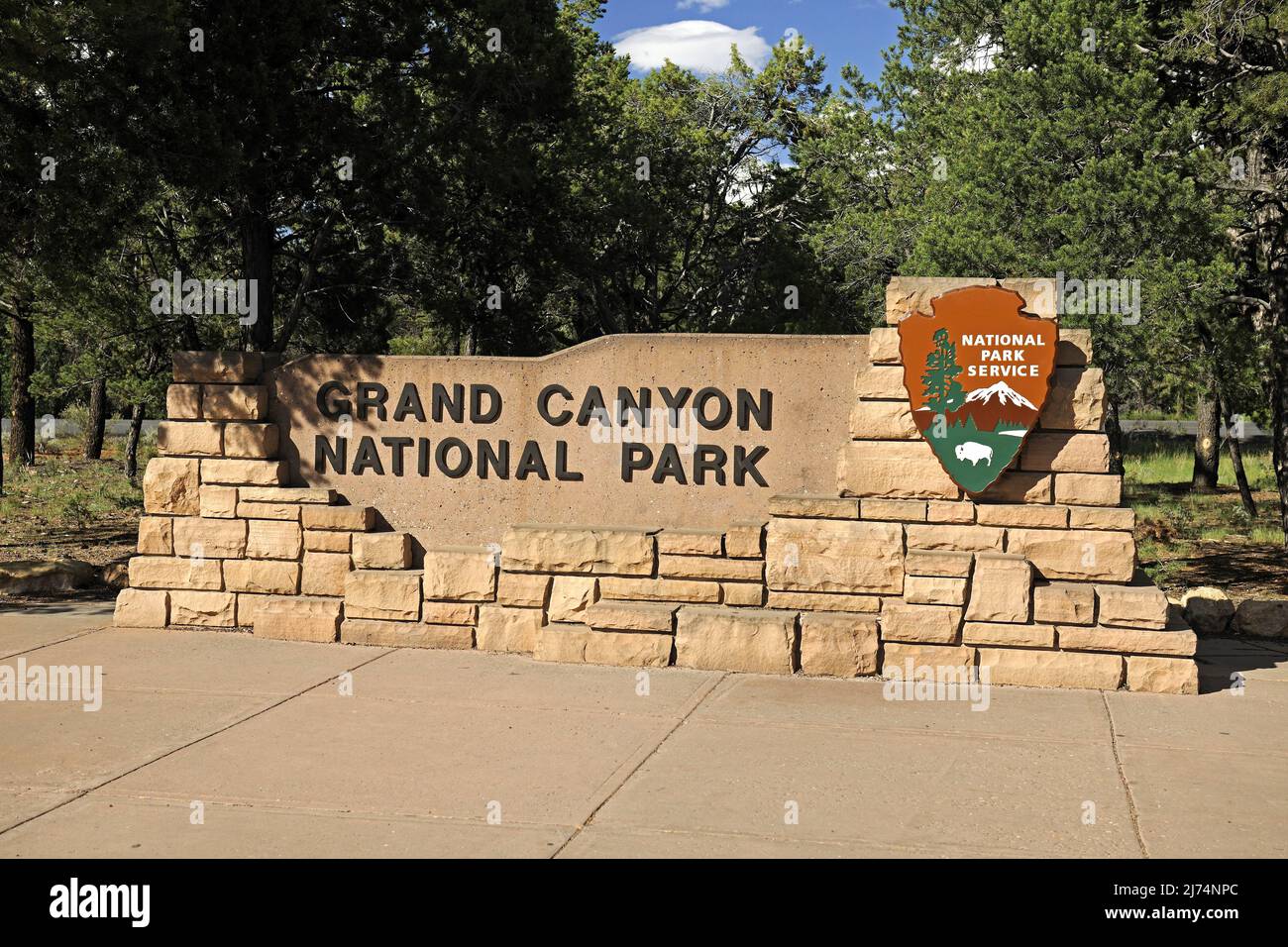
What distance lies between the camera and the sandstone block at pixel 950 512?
8156 mm

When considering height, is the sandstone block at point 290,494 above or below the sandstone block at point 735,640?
above

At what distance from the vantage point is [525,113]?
15.9m

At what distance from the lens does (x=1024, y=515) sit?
8.10 m

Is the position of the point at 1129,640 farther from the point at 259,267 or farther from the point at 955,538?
the point at 259,267

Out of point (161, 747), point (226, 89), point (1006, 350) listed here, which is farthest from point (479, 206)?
point (161, 747)

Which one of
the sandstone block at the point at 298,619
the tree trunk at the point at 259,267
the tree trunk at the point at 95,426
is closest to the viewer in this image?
the sandstone block at the point at 298,619

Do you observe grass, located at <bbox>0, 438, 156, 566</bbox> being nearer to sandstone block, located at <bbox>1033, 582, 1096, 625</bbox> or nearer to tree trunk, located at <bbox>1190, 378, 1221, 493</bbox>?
sandstone block, located at <bbox>1033, 582, 1096, 625</bbox>

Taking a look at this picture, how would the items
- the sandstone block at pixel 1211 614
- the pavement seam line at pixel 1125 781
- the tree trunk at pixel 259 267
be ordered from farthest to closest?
the tree trunk at pixel 259 267, the sandstone block at pixel 1211 614, the pavement seam line at pixel 1125 781

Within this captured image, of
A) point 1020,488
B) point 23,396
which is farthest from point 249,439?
point 23,396

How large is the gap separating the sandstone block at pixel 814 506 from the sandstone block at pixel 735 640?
0.65 meters

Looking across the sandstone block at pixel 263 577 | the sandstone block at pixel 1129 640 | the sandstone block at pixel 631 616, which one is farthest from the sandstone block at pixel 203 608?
the sandstone block at pixel 1129 640

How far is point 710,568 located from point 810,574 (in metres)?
0.65

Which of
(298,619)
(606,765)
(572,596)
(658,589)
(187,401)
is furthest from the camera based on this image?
(187,401)

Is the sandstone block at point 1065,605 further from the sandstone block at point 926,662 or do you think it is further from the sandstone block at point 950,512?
the sandstone block at point 950,512
